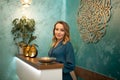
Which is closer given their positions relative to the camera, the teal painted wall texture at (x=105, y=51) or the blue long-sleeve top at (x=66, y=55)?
the blue long-sleeve top at (x=66, y=55)

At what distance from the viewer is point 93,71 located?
3.53 metres

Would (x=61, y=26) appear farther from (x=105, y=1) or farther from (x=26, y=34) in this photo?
(x=26, y=34)

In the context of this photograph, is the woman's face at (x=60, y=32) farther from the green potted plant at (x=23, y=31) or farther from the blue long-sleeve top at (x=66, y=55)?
the green potted plant at (x=23, y=31)

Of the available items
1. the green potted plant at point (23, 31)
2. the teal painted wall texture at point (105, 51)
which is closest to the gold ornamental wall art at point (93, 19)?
the teal painted wall texture at point (105, 51)

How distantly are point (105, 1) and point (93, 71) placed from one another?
48.0 inches

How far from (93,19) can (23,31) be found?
154cm

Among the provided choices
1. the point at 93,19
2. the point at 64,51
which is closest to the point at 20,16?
the point at 93,19

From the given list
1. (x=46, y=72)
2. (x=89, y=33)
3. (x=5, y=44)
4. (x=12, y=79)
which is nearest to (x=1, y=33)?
(x=5, y=44)

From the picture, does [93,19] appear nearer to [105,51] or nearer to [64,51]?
[105,51]

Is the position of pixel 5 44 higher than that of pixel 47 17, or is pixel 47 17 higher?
pixel 47 17

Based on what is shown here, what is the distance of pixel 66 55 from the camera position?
2.64m

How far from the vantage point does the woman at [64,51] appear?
2611 millimetres

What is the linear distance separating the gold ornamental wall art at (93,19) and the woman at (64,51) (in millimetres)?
802

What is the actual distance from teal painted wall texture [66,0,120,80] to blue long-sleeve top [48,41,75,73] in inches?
29.5
